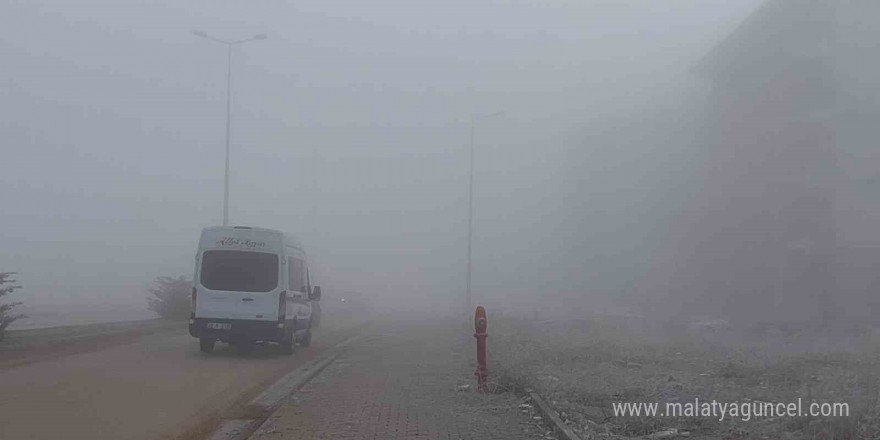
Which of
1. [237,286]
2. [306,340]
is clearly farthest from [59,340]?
[306,340]

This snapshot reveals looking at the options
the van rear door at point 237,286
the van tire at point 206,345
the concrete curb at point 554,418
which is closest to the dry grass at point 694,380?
the concrete curb at point 554,418

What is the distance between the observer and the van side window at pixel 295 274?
691 inches

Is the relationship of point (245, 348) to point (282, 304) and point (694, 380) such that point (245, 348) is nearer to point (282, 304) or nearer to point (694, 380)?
point (282, 304)

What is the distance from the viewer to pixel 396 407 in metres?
9.81

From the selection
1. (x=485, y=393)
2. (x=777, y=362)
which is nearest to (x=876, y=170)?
(x=777, y=362)

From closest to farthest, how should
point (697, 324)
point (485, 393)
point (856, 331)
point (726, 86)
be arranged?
point (485, 393) → point (856, 331) → point (697, 324) → point (726, 86)

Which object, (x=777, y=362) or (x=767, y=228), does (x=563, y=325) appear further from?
(x=777, y=362)

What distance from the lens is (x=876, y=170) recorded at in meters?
21.4

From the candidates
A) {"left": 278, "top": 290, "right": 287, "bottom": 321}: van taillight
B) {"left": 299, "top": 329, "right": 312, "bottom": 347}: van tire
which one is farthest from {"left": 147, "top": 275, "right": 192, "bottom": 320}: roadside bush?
{"left": 278, "top": 290, "right": 287, "bottom": 321}: van taillight

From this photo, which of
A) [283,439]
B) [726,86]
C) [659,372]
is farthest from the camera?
[726,86]

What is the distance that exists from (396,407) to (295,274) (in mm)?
9032

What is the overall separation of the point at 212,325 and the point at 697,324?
1386 cm

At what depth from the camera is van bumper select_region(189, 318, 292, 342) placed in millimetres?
16484

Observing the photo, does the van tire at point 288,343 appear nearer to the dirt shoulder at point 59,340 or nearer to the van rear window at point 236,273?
the van rear window at point 236,273
